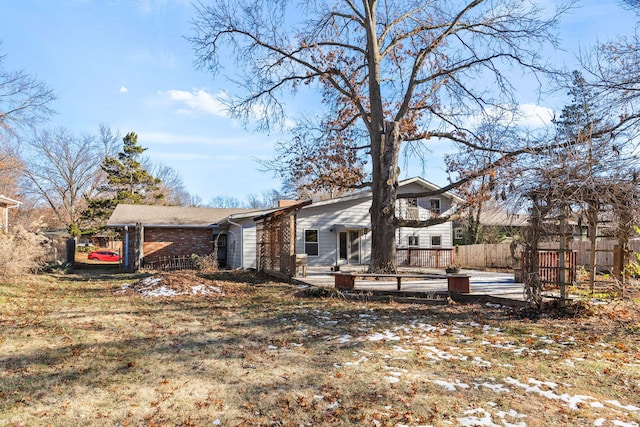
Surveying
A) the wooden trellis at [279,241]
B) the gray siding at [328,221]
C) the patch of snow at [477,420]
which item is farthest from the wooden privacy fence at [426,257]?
the patch of snow at [477,420]

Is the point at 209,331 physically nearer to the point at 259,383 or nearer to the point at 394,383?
the point at 259,383

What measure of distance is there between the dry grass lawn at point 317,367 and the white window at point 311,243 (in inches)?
500

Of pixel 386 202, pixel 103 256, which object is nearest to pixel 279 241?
pixel 386 202

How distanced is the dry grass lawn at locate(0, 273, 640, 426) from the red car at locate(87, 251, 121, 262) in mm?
24121

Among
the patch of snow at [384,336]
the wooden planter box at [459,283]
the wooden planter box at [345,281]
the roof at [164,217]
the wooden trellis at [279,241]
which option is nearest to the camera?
the patch of snow at [384,336]

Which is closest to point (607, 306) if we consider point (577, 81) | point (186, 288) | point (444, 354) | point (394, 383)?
point (444, 354)

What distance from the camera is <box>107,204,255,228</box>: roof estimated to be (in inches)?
872

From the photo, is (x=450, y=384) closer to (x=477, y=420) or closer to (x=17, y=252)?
(x=477, y=420)

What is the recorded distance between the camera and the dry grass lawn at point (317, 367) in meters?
3.69

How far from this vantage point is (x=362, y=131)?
61.6 ft

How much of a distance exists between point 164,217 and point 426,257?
49.1 feet

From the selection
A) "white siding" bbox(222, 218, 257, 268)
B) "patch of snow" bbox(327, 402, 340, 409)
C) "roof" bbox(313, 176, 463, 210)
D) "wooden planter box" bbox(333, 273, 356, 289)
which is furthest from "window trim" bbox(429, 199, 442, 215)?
"patch of snow" bbox(327, 402, 340, 409)

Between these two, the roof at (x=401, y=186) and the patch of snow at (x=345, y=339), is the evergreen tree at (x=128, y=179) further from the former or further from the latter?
the patch of snow at (x=345, y=339)

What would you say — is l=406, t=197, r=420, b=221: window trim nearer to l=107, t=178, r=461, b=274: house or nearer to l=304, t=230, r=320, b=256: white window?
l=107, t=178, r=461, b=274: house
